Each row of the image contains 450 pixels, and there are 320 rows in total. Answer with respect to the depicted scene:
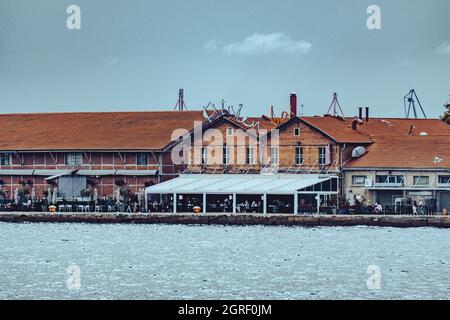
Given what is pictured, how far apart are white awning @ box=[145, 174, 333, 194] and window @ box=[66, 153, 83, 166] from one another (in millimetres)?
6732

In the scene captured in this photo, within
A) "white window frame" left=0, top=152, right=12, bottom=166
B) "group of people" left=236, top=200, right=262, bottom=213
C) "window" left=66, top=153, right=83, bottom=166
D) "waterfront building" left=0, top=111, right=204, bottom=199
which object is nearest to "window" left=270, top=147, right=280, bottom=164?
"group of people" left=236, top=200, right=262, bottom=213

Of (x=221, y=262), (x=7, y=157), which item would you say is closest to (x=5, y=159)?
(x=7, y=157)

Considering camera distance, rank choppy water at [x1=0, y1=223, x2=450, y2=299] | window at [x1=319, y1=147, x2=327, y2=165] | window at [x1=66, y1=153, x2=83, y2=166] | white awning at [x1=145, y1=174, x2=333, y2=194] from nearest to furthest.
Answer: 1. choppy water at [x1=0, y1=223, x2=450, y2=299]
2. white awning at [x1=145, y1=174, x2=333, y2=194]
3. window at [x1=319, y1=147, x2=327, y2=165]
4. window at [x1=66, y1=153, x2=83, y2=166]

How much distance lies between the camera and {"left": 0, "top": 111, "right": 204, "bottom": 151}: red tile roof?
93438 millimetres

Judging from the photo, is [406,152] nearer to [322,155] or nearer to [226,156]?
[322,155]

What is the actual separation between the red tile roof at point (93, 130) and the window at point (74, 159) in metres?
0.55

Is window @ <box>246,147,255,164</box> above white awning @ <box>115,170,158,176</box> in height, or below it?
above

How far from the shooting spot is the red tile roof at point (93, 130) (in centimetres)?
9344

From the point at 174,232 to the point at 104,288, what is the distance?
2654cm

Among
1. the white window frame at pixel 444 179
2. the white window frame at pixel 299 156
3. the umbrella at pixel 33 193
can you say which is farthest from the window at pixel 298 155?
the umbrella at pixel 33 193

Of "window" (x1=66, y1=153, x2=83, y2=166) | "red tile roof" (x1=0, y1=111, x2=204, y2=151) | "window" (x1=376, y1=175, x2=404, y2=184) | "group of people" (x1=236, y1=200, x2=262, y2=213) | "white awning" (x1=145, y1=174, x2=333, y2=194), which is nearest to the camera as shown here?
"white awning" (x1=145, y1=174, x2=333, y2=194)

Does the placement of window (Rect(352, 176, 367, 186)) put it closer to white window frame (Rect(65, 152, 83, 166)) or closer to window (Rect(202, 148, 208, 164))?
window (Rect(202, 148, 208, 164))
